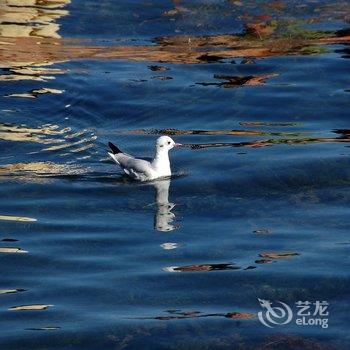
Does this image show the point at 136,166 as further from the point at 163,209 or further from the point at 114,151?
the point at 163,209

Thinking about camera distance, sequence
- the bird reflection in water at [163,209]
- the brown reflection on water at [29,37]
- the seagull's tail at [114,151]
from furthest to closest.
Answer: the brown reflection on water at [29,37] → the seagull's tail at [114,151] → the bird reflection in water at [163,209]

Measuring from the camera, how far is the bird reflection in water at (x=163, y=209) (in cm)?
1480

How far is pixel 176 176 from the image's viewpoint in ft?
Answer: 55.7

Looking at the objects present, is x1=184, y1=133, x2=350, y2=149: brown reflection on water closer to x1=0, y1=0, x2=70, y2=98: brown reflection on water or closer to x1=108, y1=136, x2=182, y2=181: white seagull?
x1=108, y1=136, x2=182, y2=181: white seagull

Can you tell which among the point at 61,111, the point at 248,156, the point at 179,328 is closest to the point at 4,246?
the point at 179,328

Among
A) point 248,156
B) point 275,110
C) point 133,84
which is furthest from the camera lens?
point 133,84

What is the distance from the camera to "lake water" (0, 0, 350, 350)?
12.3 meters

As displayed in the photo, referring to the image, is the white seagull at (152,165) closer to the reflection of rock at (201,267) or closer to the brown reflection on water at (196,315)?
the reflection of rock at (201,267)

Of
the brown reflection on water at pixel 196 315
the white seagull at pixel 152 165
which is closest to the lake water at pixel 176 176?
the brown reflection on water at pixel 196 315

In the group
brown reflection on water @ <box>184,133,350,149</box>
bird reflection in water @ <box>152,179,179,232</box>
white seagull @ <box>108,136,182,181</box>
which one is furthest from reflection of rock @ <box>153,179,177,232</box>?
brown reflection on water @ <box>184,133,350,149</box>

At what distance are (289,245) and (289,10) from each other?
13427 mm

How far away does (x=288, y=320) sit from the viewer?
12.0 meters

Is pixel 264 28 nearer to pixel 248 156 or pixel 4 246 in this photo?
pixel 248 156

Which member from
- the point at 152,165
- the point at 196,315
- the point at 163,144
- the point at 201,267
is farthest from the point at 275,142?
the point at 196,315
